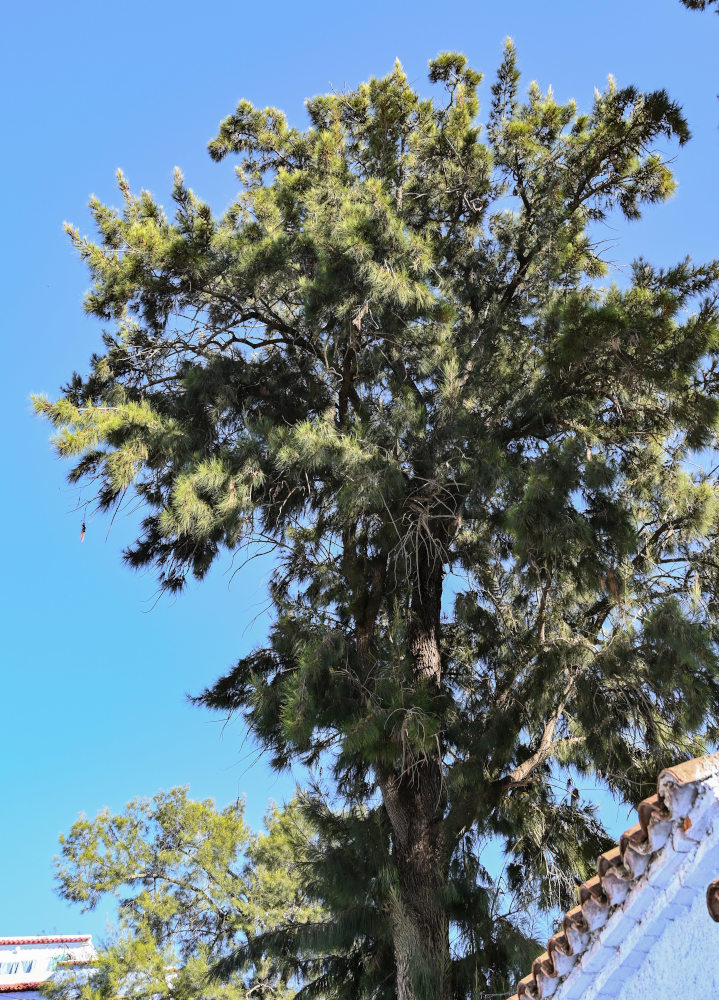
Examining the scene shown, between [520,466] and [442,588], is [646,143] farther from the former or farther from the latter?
[442,588]

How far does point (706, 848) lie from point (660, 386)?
3739mm

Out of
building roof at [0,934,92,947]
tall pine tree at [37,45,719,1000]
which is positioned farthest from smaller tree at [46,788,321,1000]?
building roof at [0,934,92,947]

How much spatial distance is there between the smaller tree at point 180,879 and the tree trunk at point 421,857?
7361 millimetres

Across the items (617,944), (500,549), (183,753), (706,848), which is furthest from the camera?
(183,753)

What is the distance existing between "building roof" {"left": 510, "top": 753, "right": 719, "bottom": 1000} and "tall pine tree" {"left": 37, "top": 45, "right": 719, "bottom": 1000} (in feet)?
Answer: 6.84

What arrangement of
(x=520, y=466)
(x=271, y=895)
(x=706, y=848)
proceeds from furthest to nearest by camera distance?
(x=271, y=895) → (x=520, y=466) → (x=706, y=848)

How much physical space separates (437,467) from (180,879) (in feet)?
34.0

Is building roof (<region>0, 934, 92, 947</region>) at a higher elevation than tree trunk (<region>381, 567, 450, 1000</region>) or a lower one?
higher

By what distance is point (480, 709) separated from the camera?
21.4 feet

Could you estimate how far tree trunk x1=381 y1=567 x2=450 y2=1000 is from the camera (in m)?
5.06

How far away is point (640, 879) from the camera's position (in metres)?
2.76

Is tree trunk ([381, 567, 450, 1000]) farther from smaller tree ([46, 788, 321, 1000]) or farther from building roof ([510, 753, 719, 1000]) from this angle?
smaller tree ([46, 788, 321, 1000])

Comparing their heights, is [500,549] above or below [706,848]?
above

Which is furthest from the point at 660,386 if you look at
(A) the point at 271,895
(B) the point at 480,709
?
(A) the point at 271,895
